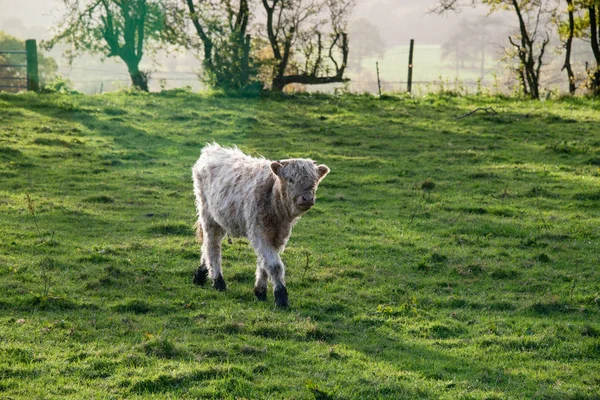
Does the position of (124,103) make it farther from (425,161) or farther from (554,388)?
(554,388)

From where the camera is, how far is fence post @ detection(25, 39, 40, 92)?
94.9 ft

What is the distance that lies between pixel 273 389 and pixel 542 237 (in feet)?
27.7

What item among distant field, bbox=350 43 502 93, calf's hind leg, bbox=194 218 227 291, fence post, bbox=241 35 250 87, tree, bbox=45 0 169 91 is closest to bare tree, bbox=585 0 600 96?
distant field, bbox=350 43 502 93

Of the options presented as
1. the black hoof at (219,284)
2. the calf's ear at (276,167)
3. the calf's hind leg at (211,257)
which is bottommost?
the black hoof at (219,284)

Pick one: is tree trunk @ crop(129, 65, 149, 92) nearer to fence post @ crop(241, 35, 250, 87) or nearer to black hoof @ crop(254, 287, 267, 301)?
fence post @ crop(241, 35, 250, 87)

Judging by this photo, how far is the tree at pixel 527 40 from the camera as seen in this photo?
105ft

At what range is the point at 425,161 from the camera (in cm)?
2108

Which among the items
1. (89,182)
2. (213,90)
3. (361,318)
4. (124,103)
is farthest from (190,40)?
(361,318)

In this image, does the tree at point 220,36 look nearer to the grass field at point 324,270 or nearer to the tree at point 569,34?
the grass field at point 324,270

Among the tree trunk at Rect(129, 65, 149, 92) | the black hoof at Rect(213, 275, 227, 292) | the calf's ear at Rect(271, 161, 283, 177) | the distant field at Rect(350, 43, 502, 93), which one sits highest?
the distant field at Rect(350, 43, 502, 93)

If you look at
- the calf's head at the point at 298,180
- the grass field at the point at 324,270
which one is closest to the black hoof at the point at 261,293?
the grass field at the point at 324,270

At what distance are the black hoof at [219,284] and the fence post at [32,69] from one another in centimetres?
2082

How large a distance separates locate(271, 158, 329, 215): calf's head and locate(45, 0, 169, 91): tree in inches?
1062

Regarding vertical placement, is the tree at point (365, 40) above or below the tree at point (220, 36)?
above
